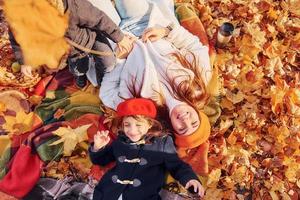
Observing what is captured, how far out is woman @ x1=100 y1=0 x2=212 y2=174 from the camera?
328 centimetres

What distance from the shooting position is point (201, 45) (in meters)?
3.59

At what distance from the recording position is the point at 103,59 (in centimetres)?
344

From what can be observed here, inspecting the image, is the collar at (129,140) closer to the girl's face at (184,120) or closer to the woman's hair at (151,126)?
the woman's hair at (151,126)

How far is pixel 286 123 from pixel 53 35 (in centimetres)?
160

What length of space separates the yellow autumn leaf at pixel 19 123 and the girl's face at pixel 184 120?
910 mm

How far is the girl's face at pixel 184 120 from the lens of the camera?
3.25 m

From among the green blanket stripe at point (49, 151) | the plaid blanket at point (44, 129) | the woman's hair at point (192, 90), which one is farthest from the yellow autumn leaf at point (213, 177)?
the green blanket stripe at point (49, 151)

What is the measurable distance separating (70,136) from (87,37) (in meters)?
0.64

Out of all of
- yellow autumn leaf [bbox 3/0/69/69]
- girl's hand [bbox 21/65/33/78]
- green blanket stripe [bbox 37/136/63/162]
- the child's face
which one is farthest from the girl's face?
girl's hand [bbox 21/65/33/78]

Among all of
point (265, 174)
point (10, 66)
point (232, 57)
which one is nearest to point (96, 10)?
point (10, 66)

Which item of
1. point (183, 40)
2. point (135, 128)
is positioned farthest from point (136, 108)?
point (183, 40)

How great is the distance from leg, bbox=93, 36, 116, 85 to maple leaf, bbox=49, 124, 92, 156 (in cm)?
39

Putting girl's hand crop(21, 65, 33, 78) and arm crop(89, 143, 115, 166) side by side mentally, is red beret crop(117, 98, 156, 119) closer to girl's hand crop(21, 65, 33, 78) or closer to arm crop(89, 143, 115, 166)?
arm crop(89, 143, 115, 166)

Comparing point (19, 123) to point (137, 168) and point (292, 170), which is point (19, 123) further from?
point (292, 170)
